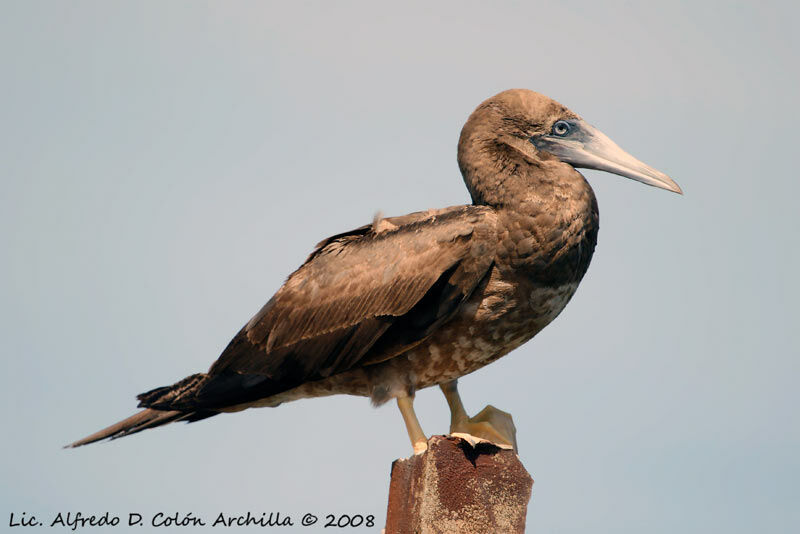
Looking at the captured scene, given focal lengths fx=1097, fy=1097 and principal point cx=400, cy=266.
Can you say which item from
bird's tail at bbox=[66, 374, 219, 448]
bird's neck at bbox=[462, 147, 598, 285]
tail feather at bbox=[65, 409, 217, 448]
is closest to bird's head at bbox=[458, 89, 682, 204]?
bird's neck at bbox=[462, 147, 598, 285]

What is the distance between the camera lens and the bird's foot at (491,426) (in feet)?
25.9

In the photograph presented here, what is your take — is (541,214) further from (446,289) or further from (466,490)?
(466,490)

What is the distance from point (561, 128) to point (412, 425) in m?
2.54

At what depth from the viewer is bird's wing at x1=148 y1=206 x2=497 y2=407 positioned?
762cm

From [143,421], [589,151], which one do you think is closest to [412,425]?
[143,421]

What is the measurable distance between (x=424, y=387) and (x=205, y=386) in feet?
5.45

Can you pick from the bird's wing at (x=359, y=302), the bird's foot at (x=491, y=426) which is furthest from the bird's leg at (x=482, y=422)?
the bird's wing at (x=359, y=302)

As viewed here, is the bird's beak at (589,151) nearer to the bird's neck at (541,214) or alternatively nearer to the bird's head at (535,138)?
the bird's head at (535,138)

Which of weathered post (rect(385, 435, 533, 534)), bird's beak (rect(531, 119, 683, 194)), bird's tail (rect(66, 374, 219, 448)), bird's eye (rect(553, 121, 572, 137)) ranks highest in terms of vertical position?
bird's eye (rect(553, 121, 572, 137))

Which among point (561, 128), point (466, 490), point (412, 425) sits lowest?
point (466, 490)

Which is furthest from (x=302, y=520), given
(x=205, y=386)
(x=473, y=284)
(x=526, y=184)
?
(x=526, y=184)

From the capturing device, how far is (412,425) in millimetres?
7715

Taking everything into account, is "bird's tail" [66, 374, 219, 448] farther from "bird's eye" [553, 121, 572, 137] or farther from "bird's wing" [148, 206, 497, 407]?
"bird's eye" [553, 121, 572, 137]

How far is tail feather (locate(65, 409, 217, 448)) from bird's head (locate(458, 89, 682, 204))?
2.86m
